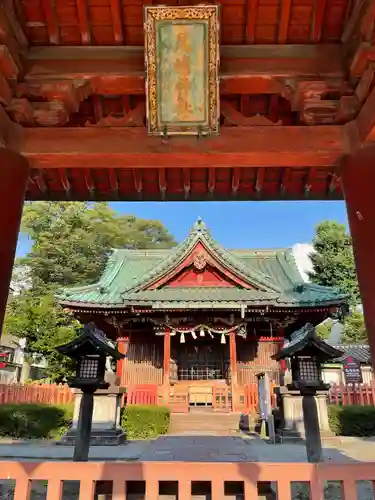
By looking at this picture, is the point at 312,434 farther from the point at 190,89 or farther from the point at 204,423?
the point at 204,423

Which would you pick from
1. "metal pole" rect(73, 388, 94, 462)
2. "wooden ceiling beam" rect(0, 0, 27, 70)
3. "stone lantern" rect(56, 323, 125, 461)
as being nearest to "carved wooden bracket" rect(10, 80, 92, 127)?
"wooden ceiling beam" rect(0, 0, 27, 70)

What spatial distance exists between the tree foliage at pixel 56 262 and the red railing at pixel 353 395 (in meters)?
11.1

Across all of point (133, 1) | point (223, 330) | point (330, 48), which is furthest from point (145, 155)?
A: point (223, 330)

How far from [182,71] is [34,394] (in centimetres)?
1314

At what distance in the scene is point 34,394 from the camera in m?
13.5

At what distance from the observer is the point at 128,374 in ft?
51.6

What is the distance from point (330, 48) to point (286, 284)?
1526 cm

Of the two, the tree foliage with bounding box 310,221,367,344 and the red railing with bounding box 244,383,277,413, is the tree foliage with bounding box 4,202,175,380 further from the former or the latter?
the tree foliage with bounding box 310,221,367,344

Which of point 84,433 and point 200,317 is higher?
point 200,317

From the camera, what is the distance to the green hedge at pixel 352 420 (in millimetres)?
12555

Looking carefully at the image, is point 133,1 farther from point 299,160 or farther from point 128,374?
point 128,374

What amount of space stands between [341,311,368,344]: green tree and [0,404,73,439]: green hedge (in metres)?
23.9

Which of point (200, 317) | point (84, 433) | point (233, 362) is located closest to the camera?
point (84, 433)

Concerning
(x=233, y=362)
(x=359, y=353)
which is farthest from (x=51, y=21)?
(x=359, y=353)
